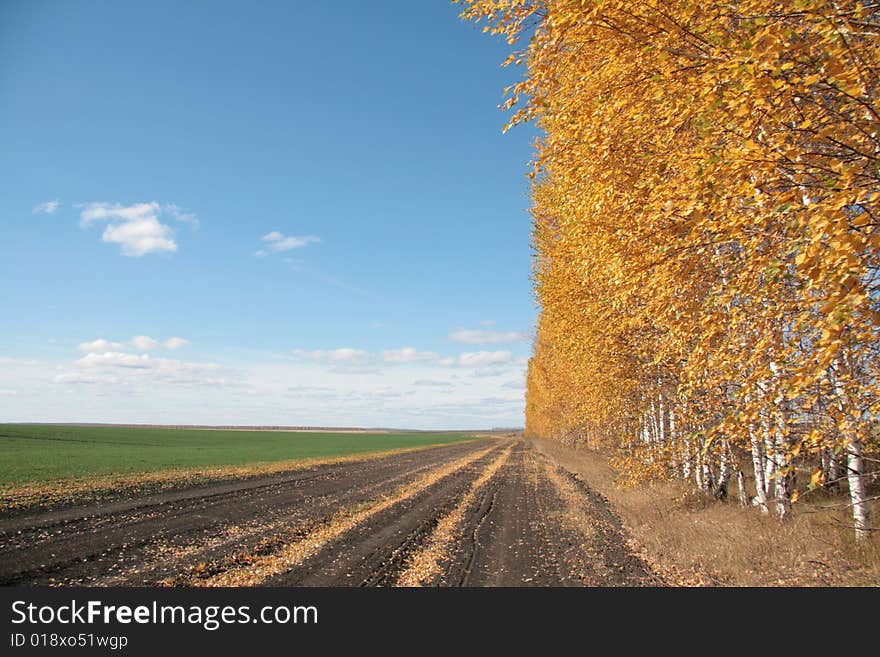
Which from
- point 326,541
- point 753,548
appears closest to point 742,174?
point 753,548

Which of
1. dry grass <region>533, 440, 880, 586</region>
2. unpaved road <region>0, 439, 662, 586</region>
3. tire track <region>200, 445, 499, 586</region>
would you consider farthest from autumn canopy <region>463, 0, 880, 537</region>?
tire track <region>200, 445, 499, 586</region>

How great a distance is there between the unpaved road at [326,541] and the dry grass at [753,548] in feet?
2.55

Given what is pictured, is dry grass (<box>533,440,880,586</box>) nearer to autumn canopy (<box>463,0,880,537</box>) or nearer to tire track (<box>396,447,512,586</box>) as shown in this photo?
autumn canopy (<box>463,0,880,537</box>)

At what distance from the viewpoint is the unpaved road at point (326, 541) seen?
9438 mm

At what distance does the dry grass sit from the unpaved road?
0.78 metres

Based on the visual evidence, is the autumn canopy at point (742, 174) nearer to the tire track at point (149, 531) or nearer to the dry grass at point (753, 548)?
the dry grass at point (753, 548)

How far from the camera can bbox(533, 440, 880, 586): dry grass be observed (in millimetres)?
7691

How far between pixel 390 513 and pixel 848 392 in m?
13.9

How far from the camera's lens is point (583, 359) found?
15.3 m

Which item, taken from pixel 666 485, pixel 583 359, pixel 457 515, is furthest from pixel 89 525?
pixel 666 485

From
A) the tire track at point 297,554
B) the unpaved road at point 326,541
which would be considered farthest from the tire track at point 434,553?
the tire track at point 297,554

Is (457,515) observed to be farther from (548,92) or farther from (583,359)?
(548,92)

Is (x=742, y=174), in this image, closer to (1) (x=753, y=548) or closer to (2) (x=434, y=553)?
(1) (x=753, y=548)

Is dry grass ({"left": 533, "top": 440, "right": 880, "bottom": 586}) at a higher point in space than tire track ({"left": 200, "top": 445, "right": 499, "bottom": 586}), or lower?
higher
